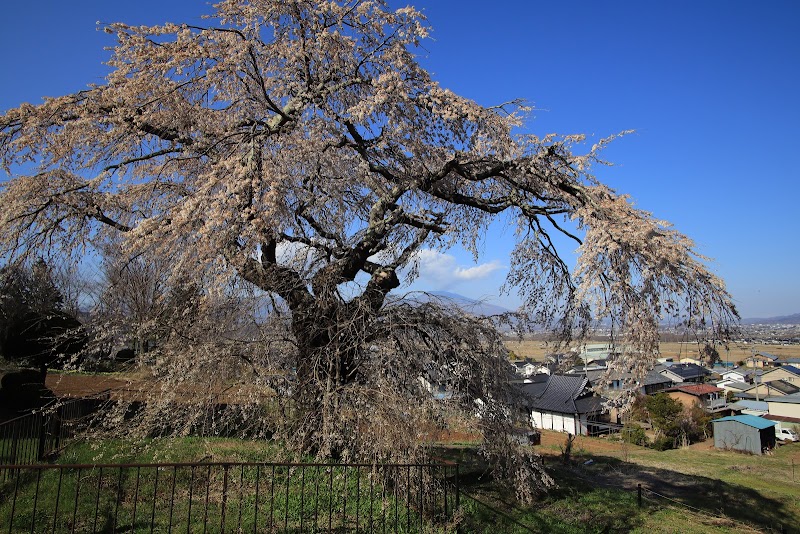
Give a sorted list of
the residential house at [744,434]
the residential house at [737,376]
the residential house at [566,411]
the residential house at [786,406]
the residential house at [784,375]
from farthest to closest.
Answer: the residential house at [737,376] → the residential house at [784,375] → the residential house at [786,406] → the residential house at [566,411] → the residential house at [744,434]

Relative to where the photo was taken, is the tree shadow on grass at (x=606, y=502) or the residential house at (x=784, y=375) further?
the residential house at (x=784, y=375)

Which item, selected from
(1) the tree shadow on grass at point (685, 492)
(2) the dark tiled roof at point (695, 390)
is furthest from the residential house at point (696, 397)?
(1) the tree shadow on grass at point (685, 492)

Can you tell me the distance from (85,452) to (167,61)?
628 centimetres

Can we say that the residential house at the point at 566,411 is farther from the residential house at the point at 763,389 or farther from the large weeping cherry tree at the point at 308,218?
the large weeping cherry tree at the point at 308,218

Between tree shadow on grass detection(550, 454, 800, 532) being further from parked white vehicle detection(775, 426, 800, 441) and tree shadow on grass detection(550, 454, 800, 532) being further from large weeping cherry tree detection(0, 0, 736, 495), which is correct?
parked white vehicle detection(775, 426, 800, 441)

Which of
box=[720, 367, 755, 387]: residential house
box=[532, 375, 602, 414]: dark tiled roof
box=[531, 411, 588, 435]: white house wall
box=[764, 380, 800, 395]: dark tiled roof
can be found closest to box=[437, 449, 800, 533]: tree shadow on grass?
box=[532, 375, 602, 414]: dark tiled roof

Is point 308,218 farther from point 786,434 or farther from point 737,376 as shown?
point 737,376

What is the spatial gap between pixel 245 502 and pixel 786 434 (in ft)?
144

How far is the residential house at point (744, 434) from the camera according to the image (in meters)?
28.6

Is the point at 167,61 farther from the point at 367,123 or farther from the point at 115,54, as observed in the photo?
the point at 367,123

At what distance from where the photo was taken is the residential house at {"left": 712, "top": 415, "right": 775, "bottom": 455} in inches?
1125

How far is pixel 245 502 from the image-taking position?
19.5 feet

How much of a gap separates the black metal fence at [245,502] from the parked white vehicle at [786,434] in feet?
132

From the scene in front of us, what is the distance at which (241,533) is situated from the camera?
4.94 meters
